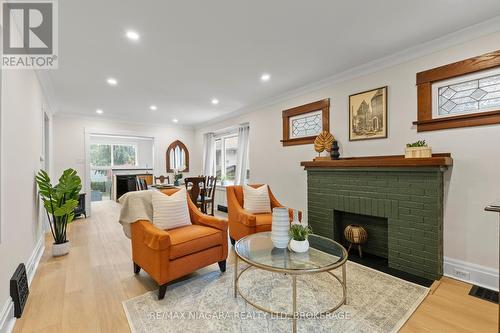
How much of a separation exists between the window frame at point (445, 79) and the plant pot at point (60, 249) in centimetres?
463

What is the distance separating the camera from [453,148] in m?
2.39

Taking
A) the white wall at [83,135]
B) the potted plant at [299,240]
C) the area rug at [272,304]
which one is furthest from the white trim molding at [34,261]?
the white wall at [83,135]

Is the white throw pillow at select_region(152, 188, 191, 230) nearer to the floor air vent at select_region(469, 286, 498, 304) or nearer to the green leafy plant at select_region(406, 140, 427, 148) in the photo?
the green leafy plant at select_region(406, 140, 427, 148)

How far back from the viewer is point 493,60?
2.15 meters

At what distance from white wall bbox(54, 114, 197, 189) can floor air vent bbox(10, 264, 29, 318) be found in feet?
13.4

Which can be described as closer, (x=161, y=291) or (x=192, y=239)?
(x=161, y=291)

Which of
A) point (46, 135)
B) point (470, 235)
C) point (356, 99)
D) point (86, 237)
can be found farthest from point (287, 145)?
point (46, 135)

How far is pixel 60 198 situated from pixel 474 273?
475 centimetres

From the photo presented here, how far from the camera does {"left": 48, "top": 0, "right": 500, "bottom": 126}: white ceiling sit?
1.94 meters

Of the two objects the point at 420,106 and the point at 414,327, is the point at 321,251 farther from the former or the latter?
the point at 420,106

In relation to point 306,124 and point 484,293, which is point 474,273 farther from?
point 306,124

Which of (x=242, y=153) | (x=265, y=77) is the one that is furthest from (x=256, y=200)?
(x=242, y=153)

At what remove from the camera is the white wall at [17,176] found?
172cm

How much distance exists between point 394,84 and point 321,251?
2216mm
